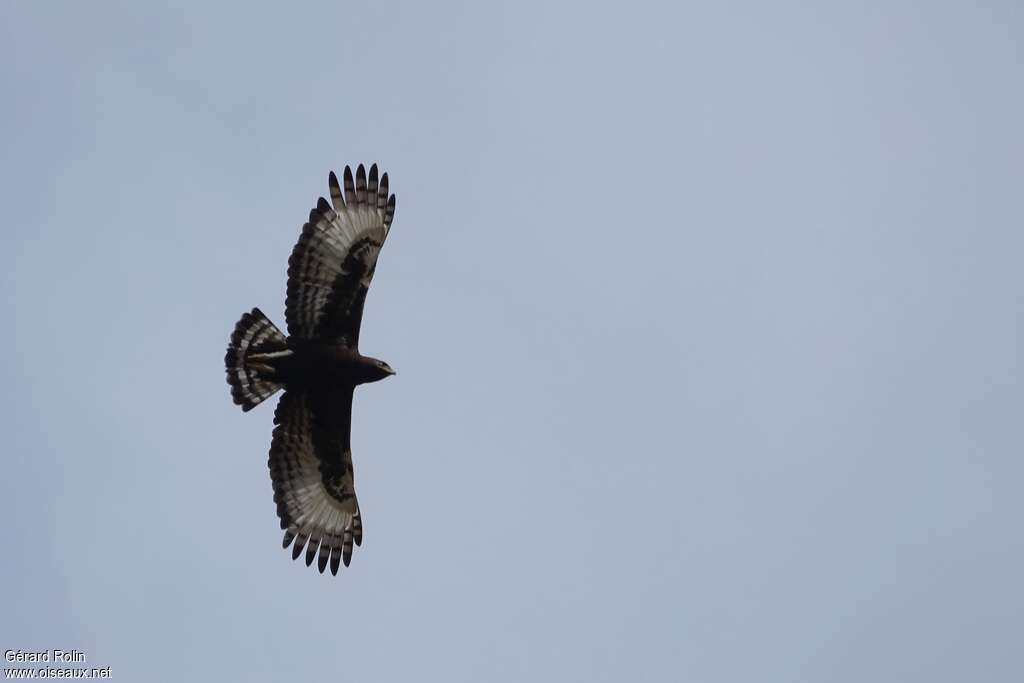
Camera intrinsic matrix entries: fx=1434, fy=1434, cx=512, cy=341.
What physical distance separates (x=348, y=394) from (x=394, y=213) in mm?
2430

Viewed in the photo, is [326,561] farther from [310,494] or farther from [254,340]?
[254,340]

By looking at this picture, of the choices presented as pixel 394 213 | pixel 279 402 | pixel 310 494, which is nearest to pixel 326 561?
pixel 310 494

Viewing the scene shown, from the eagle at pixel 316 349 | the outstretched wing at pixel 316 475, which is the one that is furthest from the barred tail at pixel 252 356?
the outstretched wing at pixel 316 475

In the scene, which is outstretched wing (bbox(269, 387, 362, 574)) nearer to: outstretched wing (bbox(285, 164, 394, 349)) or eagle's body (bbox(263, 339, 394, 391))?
eagle's body (bbox(263, 339, 394, 391))

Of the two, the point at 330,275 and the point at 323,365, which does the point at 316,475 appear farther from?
the point at 330,275

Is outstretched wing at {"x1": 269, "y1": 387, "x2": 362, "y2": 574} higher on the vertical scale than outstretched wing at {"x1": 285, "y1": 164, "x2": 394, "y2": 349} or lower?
lower

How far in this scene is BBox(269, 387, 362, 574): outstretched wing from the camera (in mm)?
18703

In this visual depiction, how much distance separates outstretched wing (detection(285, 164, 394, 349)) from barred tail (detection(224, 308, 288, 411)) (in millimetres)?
353

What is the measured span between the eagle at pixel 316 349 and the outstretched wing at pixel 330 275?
0.5 inches

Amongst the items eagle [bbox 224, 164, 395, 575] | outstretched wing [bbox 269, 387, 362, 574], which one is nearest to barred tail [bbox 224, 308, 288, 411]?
eagle [bbox 224, 164, 395, 575]

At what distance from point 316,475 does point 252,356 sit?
2025mm

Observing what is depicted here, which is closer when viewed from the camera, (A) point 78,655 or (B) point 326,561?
(A) point 78,655

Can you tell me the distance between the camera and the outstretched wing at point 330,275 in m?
18.0

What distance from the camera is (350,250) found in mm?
18156
